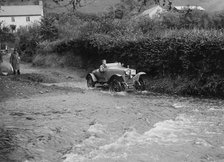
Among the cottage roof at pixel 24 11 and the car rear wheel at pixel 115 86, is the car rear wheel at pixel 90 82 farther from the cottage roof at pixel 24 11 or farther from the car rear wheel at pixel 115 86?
the cottage roof at pixel 24 11

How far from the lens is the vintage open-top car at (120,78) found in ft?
56.9

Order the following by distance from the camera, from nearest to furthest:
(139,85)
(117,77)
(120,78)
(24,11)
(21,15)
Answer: (120,78) → (117,77) → (139,85) → (21,15) → (24,11)

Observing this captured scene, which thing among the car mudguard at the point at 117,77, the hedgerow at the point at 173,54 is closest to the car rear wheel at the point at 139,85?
the car mudguard at the point at 117,77

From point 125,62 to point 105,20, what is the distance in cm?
937

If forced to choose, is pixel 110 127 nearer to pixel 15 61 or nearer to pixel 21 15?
pixel 15 61

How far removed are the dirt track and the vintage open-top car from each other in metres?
1.00

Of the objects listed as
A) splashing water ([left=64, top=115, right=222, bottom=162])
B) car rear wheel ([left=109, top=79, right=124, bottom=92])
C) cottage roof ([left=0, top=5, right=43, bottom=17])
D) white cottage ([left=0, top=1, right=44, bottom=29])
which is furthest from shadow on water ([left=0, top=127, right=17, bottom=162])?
white cottage ([left=0, top=1, right=44, bottom=29])

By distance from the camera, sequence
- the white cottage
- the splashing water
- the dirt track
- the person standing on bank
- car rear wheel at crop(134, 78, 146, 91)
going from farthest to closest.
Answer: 1. the white cottage
2. the person standing on bank
3. car rear wheel at crop(134, 78, 146, 91)
4. the dirt track
5. the splashing water

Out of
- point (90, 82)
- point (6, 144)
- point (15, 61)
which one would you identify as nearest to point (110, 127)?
point (6, 144)

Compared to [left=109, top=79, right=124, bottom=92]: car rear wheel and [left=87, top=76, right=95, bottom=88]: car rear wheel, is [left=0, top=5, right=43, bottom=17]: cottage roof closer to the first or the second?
[left=87, top=76, right=95, bottom=88]: car rear wheel

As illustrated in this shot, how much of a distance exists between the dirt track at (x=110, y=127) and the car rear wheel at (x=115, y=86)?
922 millimetres

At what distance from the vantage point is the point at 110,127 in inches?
401

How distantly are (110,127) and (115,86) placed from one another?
748 cm

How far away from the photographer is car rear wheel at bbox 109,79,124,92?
17344mm
